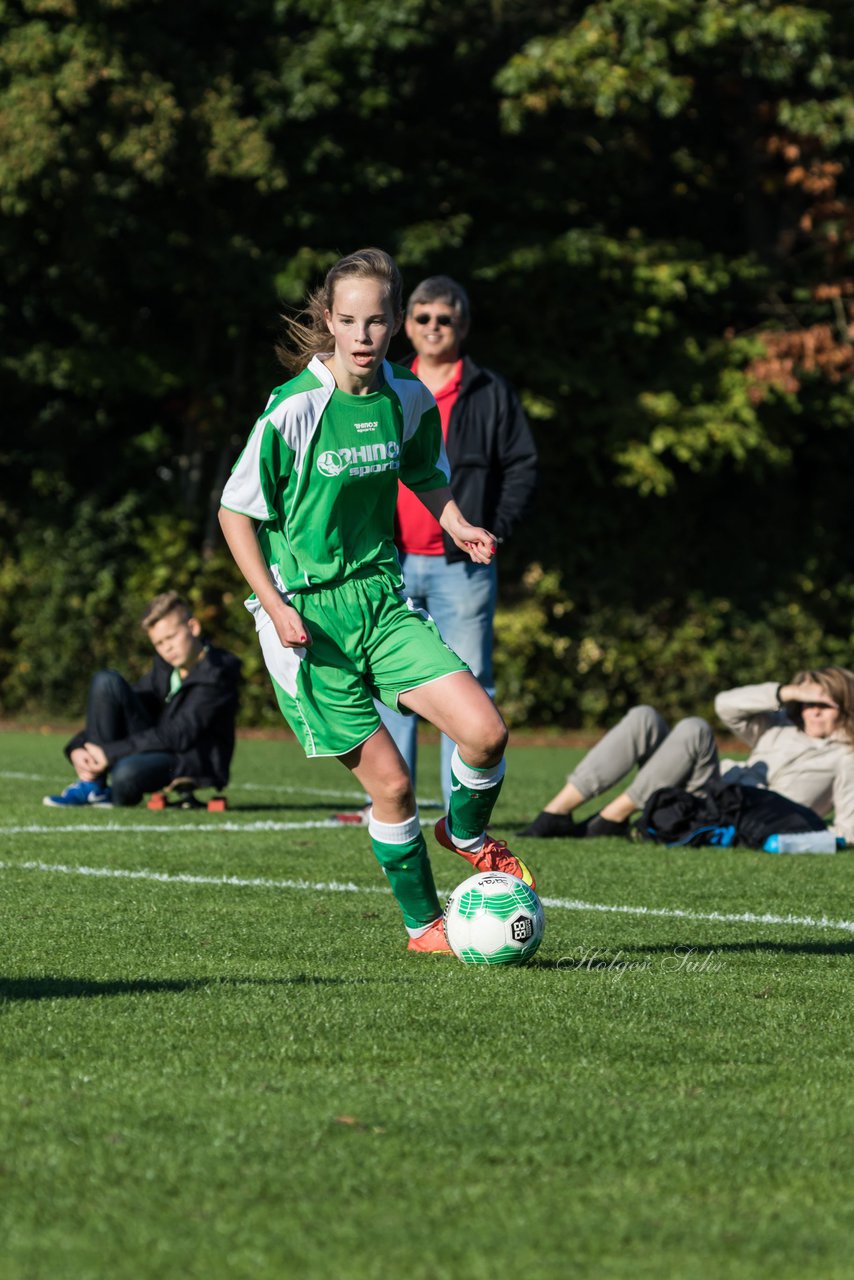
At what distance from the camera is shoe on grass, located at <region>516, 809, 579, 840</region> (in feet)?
29.7

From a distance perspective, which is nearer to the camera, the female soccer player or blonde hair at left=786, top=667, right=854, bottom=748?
the female soccer player

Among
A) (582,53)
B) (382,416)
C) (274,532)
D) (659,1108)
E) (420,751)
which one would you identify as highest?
(582,53)

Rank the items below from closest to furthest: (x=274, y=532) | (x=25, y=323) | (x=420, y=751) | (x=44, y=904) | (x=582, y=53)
Result: (x=274, y=532) < (x=44, y=904) < (x=420, y=751) < (x=582, y=53) < (x=25, y=323)

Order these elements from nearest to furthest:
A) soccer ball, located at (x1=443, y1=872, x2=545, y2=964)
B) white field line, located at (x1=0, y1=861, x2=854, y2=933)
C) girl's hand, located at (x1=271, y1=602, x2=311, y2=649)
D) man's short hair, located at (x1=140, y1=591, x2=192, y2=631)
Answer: girl's hand, located at (x1=271, y1=602, x2=311, y2=649), soccer ball, located at (x1=443, y1=872, x2=545, y2=964), white field line, located at (x1=0, y1=861, x2=854, y2=933), man's short hair, located at (x1=140, y1=591, x2=192, y2=631)

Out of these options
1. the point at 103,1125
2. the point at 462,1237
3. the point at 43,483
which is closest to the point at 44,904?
the point at 103,1125

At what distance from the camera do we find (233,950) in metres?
5.49

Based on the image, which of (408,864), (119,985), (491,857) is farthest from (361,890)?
(119,985)

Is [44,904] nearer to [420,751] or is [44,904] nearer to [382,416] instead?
[382,416]

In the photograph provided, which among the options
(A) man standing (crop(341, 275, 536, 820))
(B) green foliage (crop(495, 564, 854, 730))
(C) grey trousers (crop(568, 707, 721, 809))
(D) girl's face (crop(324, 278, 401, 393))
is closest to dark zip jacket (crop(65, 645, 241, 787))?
(A) man standing (crop(341, 275, 536, 820))

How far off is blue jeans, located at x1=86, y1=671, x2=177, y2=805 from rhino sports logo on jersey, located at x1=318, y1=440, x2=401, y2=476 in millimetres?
5223

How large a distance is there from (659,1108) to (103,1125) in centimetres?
110

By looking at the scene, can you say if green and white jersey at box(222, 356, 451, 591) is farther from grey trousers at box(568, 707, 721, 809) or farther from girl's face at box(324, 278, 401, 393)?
grey trousers at box(568, 707, 721, 809)

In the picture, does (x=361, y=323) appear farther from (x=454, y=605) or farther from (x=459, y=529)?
(x=454, y=605)

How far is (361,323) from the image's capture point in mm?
5312
